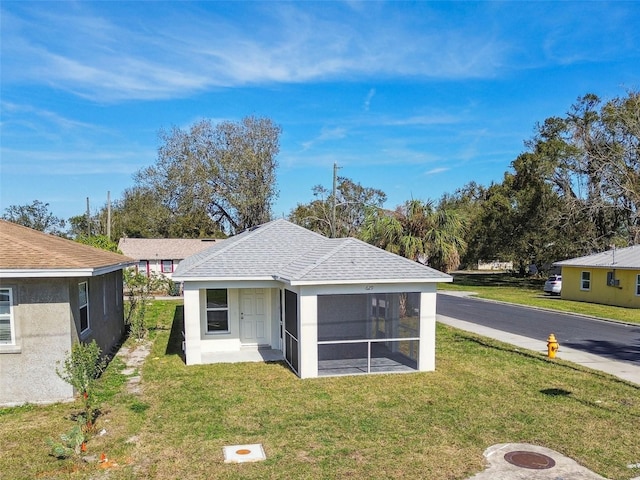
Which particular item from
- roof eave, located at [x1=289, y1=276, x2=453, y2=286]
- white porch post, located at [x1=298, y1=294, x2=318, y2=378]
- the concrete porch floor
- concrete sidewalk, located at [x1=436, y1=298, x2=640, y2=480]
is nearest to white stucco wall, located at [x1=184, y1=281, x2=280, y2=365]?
the concrete porch floor

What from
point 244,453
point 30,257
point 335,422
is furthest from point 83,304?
point 335,422

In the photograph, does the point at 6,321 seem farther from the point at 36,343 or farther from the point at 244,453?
the point at 244,453

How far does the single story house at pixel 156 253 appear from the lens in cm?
3741

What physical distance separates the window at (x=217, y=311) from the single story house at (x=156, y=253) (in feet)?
74.0

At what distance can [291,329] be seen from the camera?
13594mm

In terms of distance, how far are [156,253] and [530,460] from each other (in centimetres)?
3435

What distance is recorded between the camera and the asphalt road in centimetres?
1612

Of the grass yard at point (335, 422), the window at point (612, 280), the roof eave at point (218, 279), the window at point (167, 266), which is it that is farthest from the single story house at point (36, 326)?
the window at point (167, 266)

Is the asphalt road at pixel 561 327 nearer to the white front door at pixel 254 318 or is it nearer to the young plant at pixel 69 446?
the white front door at pixel 254 318

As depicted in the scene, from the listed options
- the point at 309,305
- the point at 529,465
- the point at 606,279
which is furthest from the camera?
the point at 606,279

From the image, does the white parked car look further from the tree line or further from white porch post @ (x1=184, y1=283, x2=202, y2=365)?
white porch post @ (x1=184, y1=283, x2=202, y2=365)

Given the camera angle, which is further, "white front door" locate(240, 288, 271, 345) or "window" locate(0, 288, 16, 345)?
"white front door" locate(240, 288, 271, 345)

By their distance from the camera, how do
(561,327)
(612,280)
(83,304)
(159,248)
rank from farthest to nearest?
1. (159,248)
2. (612,280)
3. (561,327)
4. (83,304)

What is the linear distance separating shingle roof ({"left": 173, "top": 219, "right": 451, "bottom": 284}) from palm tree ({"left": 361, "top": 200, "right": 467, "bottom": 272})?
6165 millimetres
